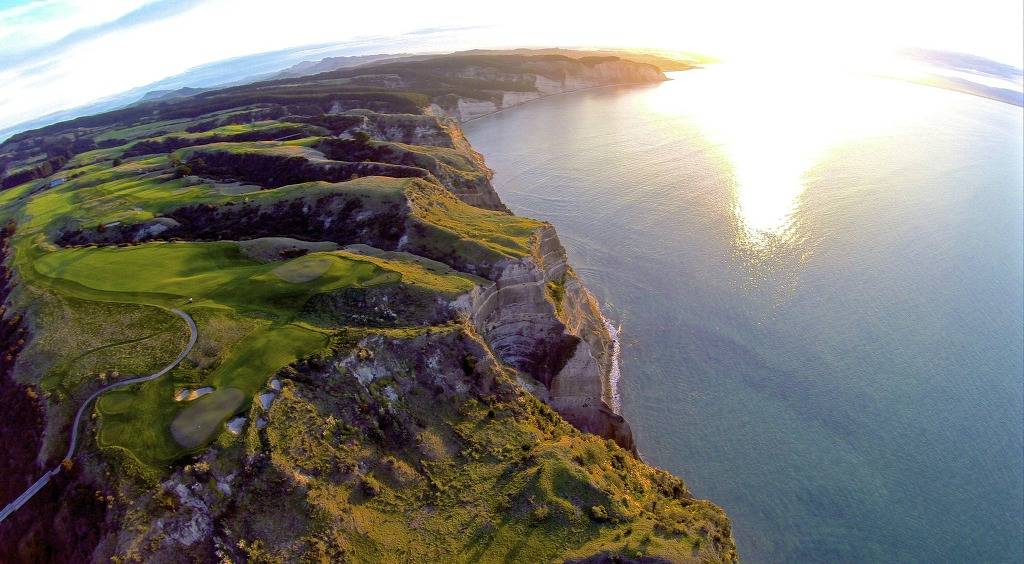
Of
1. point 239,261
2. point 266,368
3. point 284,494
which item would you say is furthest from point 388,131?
point 284,494

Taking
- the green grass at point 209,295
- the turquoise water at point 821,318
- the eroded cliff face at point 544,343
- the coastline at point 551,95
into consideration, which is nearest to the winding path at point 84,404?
the green grass at point 209,295

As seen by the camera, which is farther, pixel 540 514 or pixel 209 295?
pixel 209 295

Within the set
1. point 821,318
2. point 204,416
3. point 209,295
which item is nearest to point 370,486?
point 204,416

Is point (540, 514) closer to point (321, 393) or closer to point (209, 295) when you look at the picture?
point (321, 393)

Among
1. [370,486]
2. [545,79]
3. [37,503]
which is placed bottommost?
A: [370,486]

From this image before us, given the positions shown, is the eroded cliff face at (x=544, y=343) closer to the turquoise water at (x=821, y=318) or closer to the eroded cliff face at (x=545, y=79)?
the turquoise water at (x=821, y=318)

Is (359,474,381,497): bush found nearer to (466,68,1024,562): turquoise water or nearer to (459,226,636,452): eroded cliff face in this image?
(459,226,636,452): eroded cliff face
